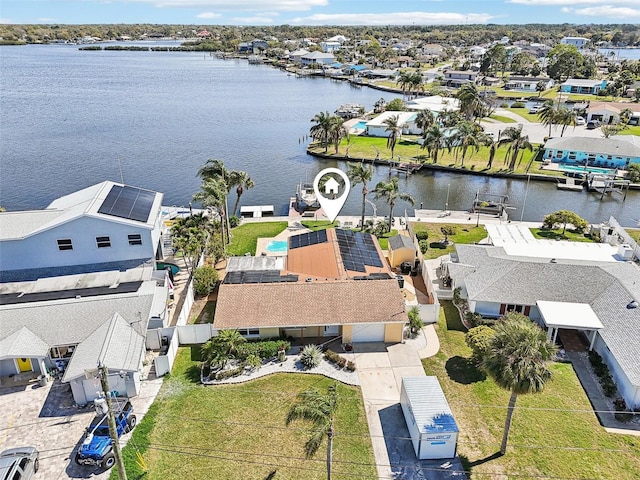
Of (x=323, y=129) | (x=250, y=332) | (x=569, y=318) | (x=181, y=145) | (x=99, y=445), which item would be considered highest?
(x=323, y=129)

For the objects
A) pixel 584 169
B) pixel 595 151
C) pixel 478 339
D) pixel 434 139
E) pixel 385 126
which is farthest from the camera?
pixel 385 126

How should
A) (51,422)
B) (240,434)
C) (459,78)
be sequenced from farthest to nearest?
1. (459,78)
2. (51,422)
3. (240,434)

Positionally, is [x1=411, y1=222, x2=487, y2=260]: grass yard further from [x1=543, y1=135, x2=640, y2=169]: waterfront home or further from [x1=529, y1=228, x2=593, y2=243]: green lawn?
[x1=543, y1=135, x2=640, y2=169]: waterfront home

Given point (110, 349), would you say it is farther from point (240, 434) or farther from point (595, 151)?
point (595, 151)

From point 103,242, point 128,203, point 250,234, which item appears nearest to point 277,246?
Answer: point 250,234

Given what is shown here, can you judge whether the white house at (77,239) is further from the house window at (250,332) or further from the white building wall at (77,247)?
the house window at (250,332)

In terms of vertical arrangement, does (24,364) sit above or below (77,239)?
below

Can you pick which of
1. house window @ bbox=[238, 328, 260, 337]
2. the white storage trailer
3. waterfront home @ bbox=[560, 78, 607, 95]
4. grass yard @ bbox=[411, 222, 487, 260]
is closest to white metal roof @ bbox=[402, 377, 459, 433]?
the white storage trailer
